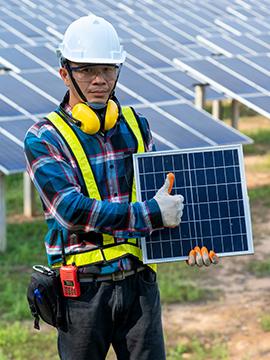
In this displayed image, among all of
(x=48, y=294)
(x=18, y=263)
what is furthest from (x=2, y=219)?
(x=48, y=294)

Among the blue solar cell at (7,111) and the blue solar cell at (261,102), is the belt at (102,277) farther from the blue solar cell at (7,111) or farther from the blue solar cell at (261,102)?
the blue solar cell at (261,102)

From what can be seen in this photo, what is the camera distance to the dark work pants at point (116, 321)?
12.1 feet

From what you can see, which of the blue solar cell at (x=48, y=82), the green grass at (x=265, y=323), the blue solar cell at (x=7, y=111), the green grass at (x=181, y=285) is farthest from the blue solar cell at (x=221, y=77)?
the green grass at (x=265, y=323)

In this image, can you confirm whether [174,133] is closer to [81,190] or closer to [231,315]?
[231,315]

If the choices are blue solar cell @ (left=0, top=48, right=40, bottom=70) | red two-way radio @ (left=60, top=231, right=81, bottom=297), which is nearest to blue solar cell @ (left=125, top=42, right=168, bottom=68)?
blue solar cell @ (left=0, top=48, right=40, bottom=70)

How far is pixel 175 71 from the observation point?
13.5 meters

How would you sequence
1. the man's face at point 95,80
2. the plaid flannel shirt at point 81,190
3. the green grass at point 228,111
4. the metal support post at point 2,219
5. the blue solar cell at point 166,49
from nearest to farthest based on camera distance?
the plaid flannel shirt at point 81,190
the man's face at point 95,80
the metal support post at point 2,219
the blue solar cell at point 166,49
the green grass at point 228,111

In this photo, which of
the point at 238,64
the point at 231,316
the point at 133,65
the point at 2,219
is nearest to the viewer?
the point at 231,316

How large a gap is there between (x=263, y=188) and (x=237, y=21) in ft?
21.3

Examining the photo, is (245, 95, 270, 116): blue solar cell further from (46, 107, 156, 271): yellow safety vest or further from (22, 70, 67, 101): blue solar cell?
(46, 107, 156, 271): yellow safety vest

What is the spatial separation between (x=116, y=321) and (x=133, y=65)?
896 cm

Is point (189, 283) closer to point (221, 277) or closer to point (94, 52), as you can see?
point (221, 277)

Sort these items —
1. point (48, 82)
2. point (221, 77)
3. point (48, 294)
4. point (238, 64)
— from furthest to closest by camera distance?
point (238, 64) → point (221, 77) → point (48, 82) → point (48, 294)

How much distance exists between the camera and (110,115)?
143 inches
